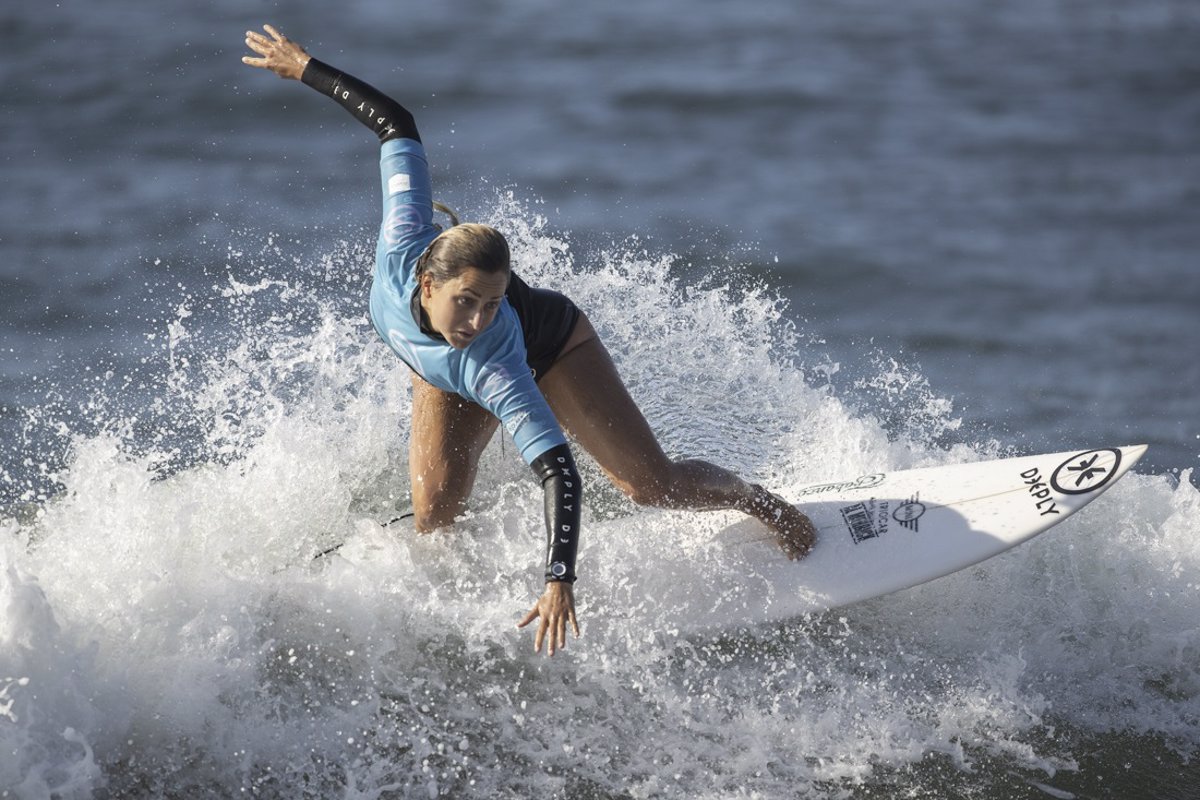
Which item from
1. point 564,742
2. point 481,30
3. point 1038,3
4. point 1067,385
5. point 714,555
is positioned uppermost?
point 1038,3

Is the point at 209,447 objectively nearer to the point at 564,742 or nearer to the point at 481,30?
the point at 564,742

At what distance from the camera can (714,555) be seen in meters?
5.61

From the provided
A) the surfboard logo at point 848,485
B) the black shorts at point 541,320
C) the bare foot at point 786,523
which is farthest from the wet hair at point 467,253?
the surfboard logo at point 848,485

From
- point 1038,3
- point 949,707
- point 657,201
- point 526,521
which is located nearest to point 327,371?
point 526,521

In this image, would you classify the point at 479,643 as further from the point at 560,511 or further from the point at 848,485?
the point at 848,485

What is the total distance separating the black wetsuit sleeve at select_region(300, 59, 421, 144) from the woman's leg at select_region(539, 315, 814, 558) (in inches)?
39.9

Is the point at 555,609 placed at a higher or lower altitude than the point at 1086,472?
lower

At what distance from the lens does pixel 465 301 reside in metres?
4.24

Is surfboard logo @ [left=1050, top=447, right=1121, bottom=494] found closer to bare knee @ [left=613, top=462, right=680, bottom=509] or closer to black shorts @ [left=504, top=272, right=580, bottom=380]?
bare knee @ [left=613, top=462, right=680, bottom=509]

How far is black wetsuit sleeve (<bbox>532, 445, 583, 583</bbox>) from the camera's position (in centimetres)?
412

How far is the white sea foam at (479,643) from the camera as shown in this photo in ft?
15.1

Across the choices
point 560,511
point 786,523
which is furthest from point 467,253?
point 786,523

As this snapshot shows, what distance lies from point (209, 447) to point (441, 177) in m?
4.25

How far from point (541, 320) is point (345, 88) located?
1222mm
